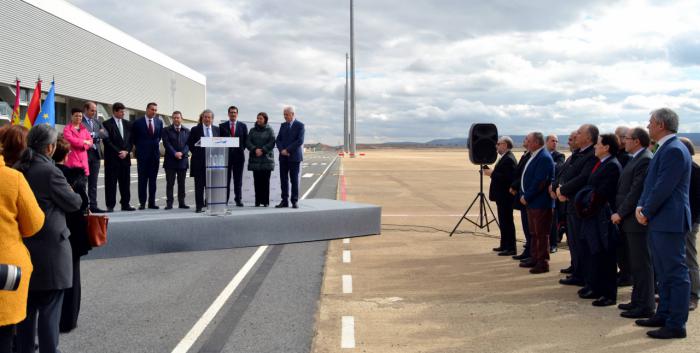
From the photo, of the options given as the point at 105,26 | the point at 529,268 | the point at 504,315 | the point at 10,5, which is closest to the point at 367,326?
the point at 504,315

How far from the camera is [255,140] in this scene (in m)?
11.6

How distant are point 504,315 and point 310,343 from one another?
209cm

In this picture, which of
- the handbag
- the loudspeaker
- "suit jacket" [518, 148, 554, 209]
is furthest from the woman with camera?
the loudspeaker

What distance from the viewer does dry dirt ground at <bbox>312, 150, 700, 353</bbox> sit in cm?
516

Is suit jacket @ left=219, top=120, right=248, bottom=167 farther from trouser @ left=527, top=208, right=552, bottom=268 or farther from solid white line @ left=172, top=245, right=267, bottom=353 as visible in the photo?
trouser @ left=527, top=208, right=552, bottom=268

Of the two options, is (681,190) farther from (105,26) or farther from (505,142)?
(105,26)

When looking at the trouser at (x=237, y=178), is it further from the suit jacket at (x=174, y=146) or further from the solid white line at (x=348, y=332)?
the solid white line at (x=348, y=332)

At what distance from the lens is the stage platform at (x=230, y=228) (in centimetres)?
902

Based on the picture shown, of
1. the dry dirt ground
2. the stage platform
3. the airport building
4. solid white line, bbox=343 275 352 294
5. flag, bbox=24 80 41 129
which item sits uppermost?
the airport building

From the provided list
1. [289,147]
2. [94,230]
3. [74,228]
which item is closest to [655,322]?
[94,230]

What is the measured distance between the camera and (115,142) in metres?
11.4

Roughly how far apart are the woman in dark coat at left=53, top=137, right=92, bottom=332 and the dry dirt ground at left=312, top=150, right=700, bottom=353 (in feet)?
6.81

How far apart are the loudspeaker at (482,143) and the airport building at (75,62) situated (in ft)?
136

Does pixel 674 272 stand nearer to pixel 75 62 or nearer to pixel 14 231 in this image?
pixel 14 231
